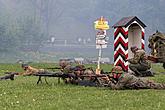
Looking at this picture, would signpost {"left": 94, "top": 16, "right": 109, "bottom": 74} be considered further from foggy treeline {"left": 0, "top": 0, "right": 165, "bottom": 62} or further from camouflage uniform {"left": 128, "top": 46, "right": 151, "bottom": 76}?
foggy treeline {"left": 0, "top": 0, "right": 165, "bottom": 62}

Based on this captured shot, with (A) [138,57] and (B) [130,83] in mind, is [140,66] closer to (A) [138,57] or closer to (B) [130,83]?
(A) [138,57]

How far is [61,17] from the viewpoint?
4968 inches

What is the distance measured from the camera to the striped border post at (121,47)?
57.9ft

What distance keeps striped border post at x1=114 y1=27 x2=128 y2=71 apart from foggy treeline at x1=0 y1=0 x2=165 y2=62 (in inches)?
2393

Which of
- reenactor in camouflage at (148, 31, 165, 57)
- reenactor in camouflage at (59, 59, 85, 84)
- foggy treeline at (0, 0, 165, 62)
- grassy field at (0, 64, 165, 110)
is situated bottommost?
grassy field at (0, 64, 165, 110)

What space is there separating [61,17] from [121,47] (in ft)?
358

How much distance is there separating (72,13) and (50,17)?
1142 centimetres

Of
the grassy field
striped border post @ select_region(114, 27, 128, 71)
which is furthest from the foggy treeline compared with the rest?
the grassy field

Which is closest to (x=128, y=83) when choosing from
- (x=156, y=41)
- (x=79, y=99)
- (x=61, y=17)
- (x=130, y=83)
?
(x=130, y=83)

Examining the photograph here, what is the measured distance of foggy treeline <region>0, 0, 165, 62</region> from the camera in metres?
86.2

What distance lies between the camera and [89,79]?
1373 cm

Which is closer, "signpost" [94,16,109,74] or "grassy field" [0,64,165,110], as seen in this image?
"grassy field" [0,64,165,110]

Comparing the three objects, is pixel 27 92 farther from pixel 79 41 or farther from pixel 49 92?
pixel 79 41

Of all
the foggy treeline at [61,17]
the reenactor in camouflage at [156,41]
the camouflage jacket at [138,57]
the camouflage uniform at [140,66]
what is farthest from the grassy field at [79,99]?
the foggy treeline at [61,17]
